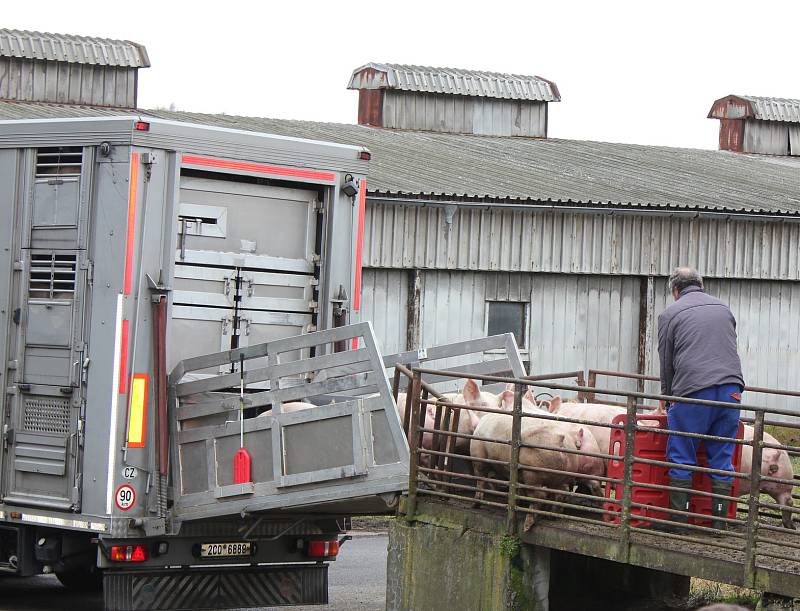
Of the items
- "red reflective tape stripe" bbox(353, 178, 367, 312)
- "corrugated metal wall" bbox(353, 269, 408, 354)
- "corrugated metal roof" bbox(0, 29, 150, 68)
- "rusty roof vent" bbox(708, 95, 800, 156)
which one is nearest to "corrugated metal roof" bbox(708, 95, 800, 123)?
"rusty roof vent" bbox(708, 95, 800, 156)

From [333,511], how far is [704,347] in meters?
2.89

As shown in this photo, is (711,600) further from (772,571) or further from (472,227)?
(472,227)

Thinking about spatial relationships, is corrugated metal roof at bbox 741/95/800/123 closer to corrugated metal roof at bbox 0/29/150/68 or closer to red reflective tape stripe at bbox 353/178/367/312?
corrugated metal roof at bbox 0/29/150/68

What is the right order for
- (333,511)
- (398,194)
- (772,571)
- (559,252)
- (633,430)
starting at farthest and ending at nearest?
(559,252)
(398,194)
(333,511)
(633,430)
(772,571)

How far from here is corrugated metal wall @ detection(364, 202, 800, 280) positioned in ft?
64.8

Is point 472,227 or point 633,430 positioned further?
point 472,227

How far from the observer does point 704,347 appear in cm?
929

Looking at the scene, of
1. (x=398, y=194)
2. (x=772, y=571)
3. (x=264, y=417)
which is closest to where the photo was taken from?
(x=772, y=571)

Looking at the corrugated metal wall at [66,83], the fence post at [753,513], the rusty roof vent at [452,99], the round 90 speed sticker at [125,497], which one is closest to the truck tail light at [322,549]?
the round 90 speed sticker at [125,497]

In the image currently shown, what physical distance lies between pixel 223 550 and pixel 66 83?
17.8m

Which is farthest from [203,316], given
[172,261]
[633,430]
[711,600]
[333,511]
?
[711,600]

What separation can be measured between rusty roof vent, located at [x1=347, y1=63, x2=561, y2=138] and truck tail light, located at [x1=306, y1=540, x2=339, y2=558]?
1887 cm

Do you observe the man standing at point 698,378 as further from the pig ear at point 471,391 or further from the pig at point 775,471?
the pig ear at point 471,391

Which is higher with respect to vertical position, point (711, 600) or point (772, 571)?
point (772, 571)
